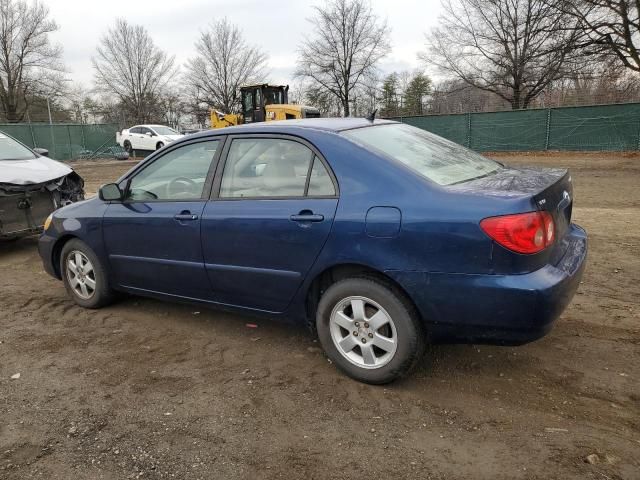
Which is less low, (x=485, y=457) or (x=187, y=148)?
(x=187, y=148)

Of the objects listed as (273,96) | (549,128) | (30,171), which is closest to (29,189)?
(30,171)

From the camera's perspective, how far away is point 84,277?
4582mm

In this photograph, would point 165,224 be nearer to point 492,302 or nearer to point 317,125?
point 317,125

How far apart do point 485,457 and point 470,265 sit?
0.94m

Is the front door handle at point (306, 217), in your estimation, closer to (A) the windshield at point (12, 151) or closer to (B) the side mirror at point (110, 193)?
(B) the side mirror at point (110, 193)

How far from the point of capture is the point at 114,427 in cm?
284

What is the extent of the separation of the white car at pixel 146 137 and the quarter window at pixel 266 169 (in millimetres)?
24394

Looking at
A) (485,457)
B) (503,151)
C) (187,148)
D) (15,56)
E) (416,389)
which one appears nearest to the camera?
(485,457)

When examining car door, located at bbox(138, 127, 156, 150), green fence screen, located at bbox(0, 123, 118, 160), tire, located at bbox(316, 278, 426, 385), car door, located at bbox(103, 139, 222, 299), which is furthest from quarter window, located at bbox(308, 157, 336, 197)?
green fence screen, located at bbox(0, 123, 118, 160)

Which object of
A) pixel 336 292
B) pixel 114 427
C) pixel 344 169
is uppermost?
pixel 344 169

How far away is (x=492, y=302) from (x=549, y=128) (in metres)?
22.6

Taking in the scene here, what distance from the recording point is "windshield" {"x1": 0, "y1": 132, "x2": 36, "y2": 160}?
7327 mm

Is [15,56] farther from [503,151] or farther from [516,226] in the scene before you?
[516,226]

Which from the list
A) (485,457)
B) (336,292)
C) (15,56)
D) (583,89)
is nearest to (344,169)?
(336,292)
